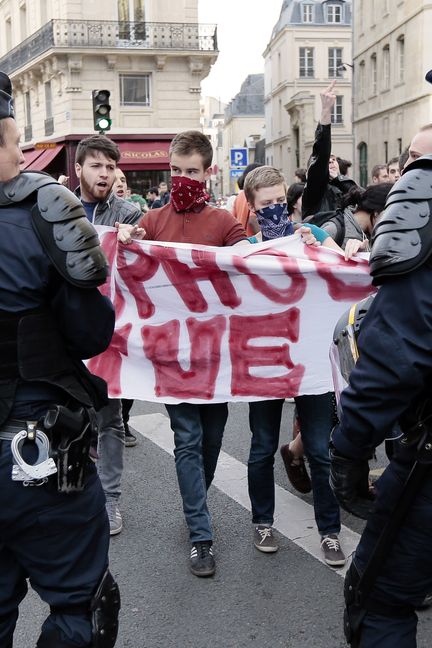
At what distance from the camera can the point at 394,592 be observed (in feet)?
7.61

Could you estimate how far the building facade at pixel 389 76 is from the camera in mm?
33406

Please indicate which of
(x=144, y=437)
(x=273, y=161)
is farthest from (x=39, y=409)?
(x=273, y=161)

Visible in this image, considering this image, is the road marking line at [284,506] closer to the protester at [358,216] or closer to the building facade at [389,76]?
the protester at [358,216]

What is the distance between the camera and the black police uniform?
212cm

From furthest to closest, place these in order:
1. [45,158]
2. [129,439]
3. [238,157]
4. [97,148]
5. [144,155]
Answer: [45,158] < [144,155] < [238,157] < [129,439] < [97,148]

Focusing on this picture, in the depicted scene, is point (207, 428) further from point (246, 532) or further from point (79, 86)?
point (79, 86)

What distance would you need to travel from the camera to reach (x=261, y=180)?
420cm

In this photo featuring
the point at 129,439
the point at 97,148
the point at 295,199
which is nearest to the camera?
the point at 97,148

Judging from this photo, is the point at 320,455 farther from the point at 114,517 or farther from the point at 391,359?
the point at 391,359

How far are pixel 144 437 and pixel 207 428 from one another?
6.98ft

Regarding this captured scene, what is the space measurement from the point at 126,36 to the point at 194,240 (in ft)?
96.1

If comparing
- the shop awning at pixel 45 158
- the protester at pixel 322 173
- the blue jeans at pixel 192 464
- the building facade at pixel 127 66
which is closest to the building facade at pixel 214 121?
the building facade at pixel 127 66

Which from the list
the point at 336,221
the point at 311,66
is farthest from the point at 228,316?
the point at 311,66

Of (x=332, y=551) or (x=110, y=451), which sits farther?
(x=110, y=451)
